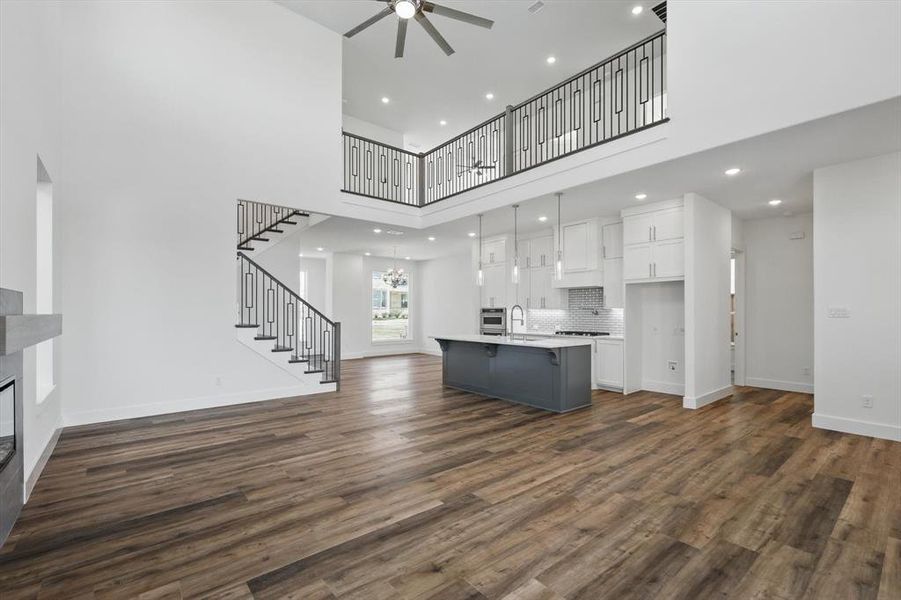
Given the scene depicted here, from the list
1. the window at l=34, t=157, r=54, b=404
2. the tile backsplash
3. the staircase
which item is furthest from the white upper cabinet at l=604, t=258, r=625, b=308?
the window at l=34, t=157, r=54, b=404

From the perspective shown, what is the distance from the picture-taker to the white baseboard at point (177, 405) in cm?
482

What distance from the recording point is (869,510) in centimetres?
282

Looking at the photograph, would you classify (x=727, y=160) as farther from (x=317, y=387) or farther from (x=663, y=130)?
(x=317, y=387)

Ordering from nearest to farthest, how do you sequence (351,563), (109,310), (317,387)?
(351,563) → (109,310) → (317,387)

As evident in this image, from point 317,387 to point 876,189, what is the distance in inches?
292

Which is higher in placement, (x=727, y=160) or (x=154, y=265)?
(x=727, y=160)

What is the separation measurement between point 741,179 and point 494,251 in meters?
4.76

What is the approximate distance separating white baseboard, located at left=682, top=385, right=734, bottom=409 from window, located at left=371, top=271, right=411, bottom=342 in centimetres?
858

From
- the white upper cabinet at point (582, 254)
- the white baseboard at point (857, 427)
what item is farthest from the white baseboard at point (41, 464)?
the white baseboard at point (857, 427)

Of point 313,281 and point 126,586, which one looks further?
point 313,281

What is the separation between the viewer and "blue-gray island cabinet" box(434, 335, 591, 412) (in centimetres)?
547

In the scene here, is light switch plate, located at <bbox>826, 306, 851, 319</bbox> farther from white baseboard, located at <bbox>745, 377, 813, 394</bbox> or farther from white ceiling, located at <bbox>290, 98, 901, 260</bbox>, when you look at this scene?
white baseboard, located at <bbox>745, 377, 813, 394</bbox>

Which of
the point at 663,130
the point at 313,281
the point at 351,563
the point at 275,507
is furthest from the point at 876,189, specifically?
the point at 313,281

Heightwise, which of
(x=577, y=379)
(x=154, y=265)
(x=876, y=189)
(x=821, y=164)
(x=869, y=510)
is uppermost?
(x=821, y=164)
